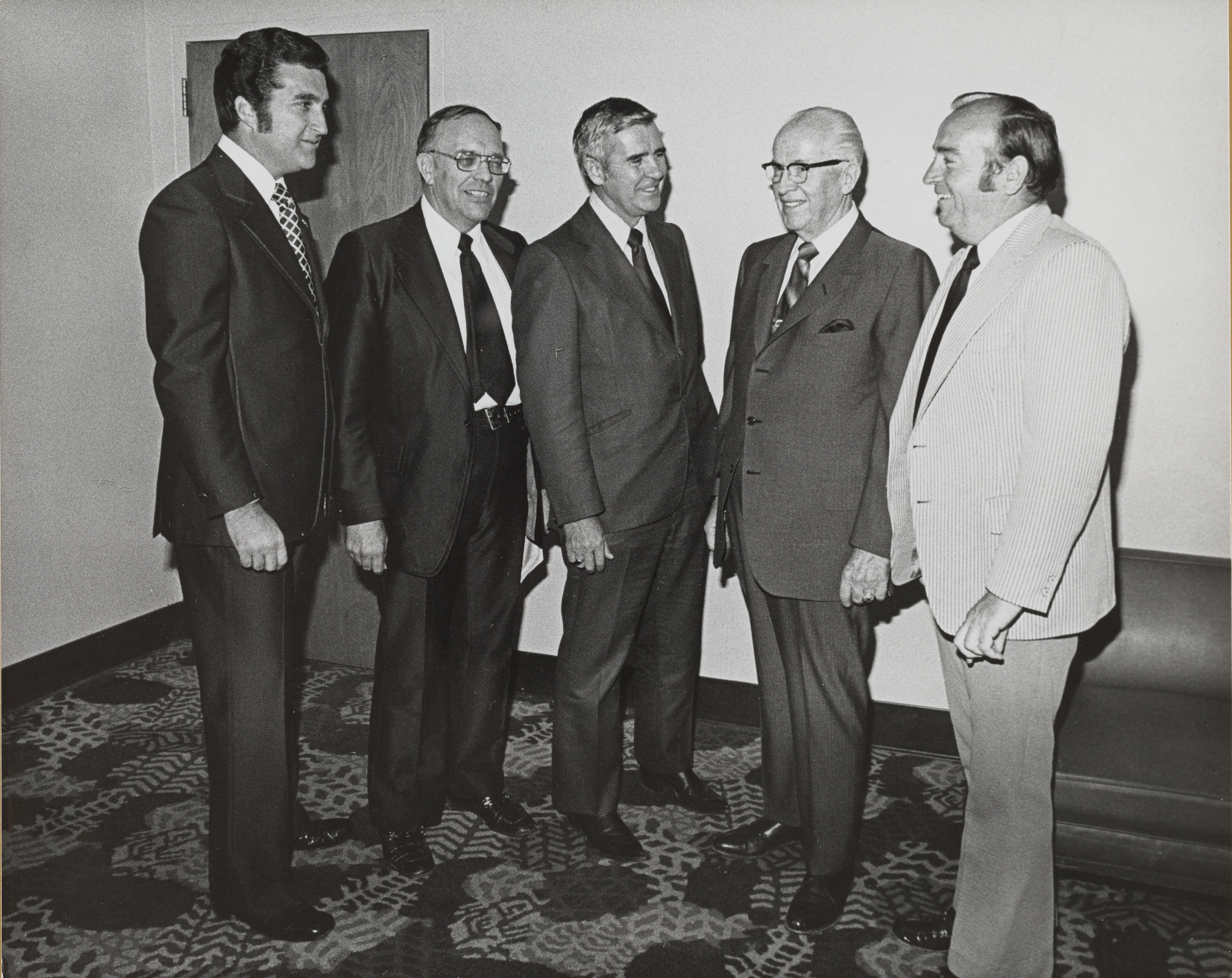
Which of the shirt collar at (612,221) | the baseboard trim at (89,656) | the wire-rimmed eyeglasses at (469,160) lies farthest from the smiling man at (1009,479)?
the baseboard trim at (89,656)

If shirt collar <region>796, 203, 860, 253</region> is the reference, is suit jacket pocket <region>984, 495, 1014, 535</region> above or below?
below

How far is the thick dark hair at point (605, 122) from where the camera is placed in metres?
2.64

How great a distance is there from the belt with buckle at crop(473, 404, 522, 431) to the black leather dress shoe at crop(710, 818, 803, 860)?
125 centimetres

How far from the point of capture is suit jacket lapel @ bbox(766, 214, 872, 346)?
239 cm

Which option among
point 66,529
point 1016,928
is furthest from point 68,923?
point 1016,928

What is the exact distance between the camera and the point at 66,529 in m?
3.80

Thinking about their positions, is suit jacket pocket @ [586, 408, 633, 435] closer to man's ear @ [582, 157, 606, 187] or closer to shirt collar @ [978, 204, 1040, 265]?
man's ear @ [582, 157, 606, 187]

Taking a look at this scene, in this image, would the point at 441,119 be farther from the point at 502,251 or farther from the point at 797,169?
the point at 797,169

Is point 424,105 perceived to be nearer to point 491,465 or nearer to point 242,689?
point 491,465

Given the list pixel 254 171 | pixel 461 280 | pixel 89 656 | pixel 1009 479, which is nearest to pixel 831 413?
pixel 1009 479

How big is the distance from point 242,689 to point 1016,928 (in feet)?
5.57

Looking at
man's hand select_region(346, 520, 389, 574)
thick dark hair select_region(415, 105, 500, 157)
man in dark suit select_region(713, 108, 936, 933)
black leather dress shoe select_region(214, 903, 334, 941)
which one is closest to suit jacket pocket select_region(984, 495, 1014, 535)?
man in dark suit select_region(713, 108, 936, 933)

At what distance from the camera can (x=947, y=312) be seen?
215 cm

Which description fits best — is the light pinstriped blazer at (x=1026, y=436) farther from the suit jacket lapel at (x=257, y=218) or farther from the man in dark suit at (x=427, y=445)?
the suit jacket lapel at (x=257, y=218)
